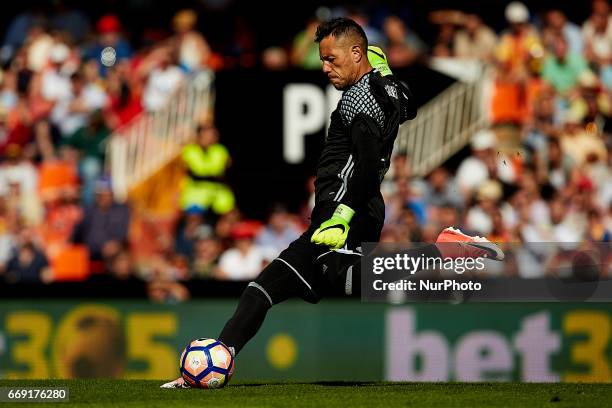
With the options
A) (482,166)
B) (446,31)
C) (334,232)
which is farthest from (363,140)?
(446,31)

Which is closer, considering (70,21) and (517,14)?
(517,14)

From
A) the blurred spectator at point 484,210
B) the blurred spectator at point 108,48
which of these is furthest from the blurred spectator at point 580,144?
the blurred spectator at point 108,48

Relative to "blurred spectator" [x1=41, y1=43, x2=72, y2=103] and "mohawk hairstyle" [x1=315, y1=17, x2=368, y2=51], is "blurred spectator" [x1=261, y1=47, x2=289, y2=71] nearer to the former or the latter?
"blurred spectator" [x1=41, y1=43, x2=72, y2=103]

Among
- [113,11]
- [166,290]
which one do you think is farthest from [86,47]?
[166,290]

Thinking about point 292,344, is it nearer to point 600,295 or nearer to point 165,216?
point 600,295

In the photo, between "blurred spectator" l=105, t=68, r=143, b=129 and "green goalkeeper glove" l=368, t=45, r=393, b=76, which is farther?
"blurred spectator" l=105, t=68, r=143, b=129

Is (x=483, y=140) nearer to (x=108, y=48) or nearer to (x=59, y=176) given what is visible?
(x=59, y=176)

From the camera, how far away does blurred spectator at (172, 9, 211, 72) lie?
1738 centimetres

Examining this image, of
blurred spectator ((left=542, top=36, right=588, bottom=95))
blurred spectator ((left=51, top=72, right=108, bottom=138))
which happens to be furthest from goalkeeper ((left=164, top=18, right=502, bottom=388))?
blurred spectator ((left=51, top=72, right=108, bottom=138))

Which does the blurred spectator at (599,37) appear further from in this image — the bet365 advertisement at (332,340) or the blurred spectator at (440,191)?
the bet365 advertisement at (332,340)

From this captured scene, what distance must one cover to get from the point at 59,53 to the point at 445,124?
19.3 ft

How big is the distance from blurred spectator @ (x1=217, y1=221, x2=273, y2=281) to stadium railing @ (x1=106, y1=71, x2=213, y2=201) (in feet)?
8.00

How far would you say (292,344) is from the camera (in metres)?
12.1

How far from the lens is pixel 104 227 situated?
48.9 ft
